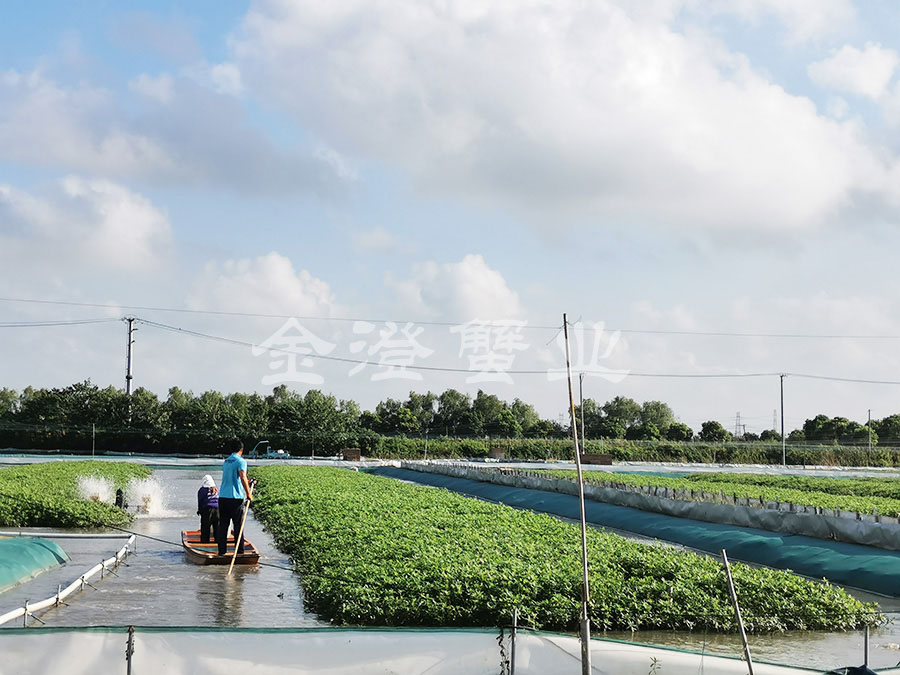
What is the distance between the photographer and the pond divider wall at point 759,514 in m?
17.5

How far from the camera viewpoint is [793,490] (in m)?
31.8

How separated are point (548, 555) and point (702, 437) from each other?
3401 inches

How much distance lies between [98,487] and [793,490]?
2330 cm

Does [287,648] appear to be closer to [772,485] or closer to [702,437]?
[772,485]

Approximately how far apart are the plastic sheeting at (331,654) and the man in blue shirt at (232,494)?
786cm

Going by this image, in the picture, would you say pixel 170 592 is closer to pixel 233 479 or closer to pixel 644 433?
pixel 233 479

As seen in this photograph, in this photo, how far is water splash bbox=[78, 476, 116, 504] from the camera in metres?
27.6

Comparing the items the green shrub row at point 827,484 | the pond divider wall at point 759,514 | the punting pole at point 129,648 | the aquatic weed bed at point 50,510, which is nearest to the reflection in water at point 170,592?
the aquatic weed bed at point 50,510

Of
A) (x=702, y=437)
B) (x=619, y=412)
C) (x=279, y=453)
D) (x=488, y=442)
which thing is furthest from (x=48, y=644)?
(x=619, y=412)

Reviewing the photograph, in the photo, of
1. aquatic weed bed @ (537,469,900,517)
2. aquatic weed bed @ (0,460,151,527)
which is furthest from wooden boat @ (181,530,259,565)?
aquatic weed bed @ (537,469,900,517)

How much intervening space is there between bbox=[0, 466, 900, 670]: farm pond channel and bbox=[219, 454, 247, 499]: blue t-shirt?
1.16 meters

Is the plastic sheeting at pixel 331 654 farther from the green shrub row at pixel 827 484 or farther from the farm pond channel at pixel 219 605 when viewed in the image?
the green shrub row at pixel 827 484

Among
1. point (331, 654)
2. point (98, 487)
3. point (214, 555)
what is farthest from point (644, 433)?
point (331, 654)

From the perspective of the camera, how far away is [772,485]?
124 ft
